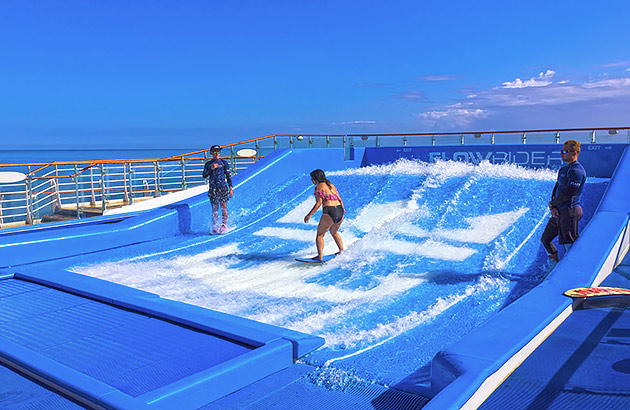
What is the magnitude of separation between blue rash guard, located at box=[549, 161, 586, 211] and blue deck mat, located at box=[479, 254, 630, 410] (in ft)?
6.64

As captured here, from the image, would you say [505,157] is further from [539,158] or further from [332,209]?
[332,209]

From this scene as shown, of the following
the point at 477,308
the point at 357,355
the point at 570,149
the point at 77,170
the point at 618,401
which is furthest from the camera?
the point at 77,170

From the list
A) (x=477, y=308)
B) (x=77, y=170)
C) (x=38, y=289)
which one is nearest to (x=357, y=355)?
(x=477, y=308)

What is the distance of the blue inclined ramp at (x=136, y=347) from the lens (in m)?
3.32

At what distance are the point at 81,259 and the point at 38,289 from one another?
2077 millimetres

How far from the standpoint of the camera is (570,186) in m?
5.77

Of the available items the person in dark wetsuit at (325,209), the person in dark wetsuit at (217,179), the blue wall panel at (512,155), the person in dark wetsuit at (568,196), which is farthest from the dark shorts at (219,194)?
the blue wall panel at (512,155)

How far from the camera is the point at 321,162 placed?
1439cm

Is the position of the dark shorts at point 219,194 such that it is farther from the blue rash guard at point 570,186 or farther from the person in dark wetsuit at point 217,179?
the blue rash guard at point 570,186

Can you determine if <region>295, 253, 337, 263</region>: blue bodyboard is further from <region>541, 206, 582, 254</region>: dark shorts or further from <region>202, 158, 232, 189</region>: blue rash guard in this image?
<region>541, 206, 582, 254</region>: dark shorts

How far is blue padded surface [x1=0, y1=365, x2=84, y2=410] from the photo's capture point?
3.18 m

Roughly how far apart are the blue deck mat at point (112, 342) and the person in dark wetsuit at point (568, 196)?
410 cm

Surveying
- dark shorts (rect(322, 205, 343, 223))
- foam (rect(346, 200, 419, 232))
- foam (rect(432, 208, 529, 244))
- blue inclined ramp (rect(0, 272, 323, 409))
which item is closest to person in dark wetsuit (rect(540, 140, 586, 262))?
foam (rect(432, 208, 529, 244))

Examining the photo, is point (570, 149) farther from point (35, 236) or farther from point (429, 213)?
point (35, 236)
